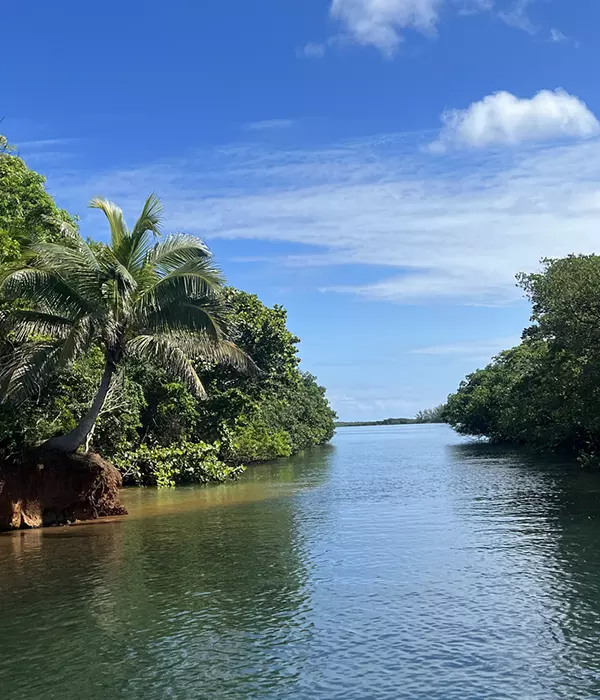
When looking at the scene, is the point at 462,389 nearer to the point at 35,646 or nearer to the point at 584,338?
the point at 584,338

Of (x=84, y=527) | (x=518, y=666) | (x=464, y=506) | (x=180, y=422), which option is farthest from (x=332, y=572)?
(x=180, y=422)

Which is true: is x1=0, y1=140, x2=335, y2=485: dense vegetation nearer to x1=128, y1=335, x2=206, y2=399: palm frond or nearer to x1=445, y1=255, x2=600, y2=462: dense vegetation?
x1=128, y1=335, x2=206, y2=399: palm frond

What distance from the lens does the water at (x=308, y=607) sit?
26.6ft

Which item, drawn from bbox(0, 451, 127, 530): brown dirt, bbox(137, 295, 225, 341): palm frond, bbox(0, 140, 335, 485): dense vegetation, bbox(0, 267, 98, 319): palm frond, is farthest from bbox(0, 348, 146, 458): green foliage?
bbox(137, 295, 225, 341): palm frond

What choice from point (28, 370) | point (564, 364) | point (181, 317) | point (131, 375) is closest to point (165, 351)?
point (181, 317)

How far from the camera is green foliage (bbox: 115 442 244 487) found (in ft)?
107

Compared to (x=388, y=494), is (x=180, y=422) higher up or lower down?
higher up

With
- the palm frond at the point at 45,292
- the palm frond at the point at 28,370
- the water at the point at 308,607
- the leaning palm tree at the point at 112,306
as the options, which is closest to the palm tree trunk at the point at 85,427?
the leaning palm tree at the point at 112,306

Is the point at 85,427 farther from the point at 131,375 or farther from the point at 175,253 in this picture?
the point at 131,375

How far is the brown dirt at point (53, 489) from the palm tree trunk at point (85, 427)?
24cm

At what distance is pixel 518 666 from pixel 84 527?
13938 mm

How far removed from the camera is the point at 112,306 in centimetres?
1866

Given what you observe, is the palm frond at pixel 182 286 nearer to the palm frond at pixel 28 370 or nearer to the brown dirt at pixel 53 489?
the palm frond at pixel 28 370

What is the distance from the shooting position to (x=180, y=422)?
123 ft
